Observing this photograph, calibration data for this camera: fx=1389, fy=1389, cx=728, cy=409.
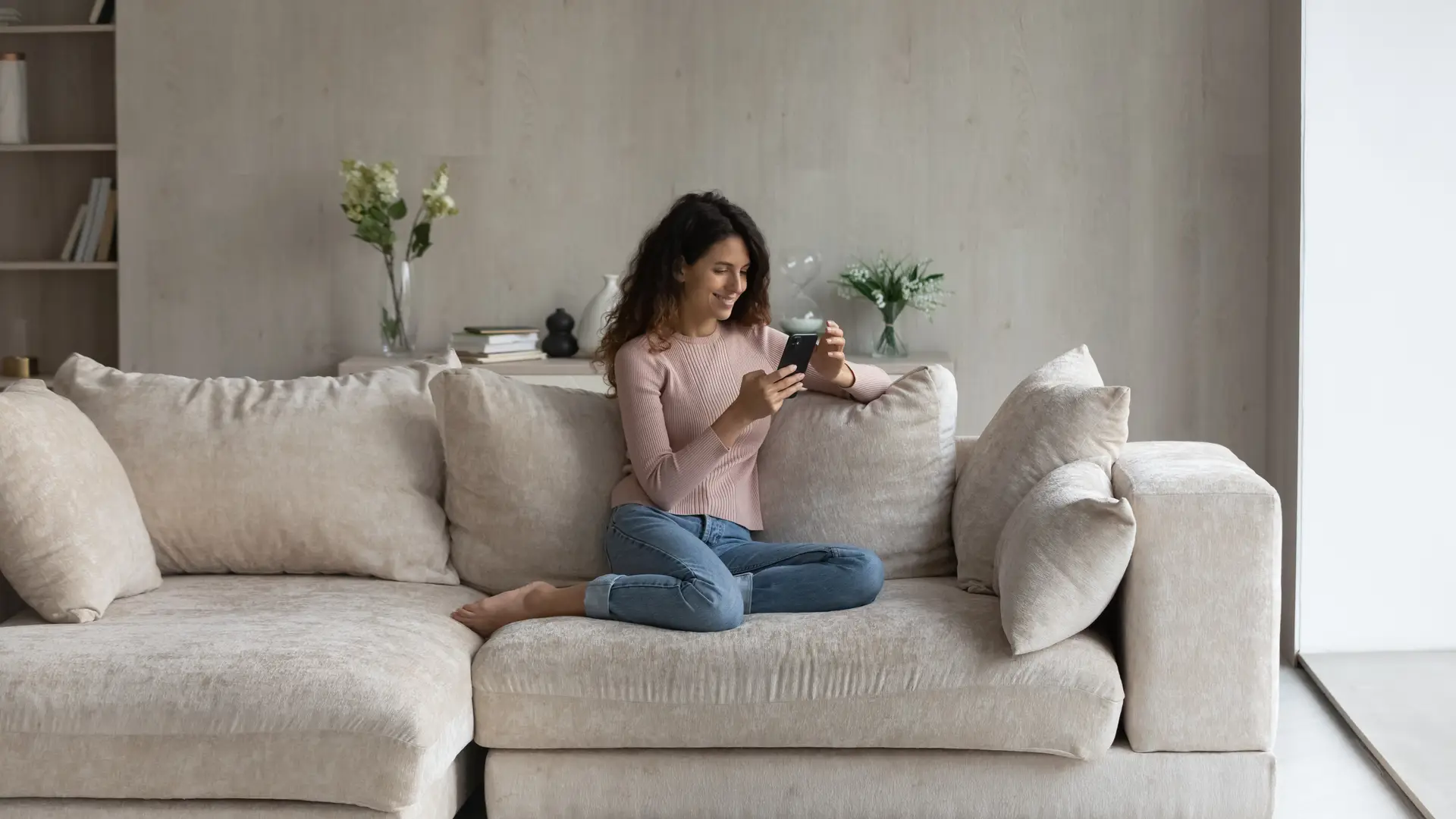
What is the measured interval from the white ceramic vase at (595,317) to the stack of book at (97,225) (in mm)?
1605

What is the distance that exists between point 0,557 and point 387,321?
199 centimetres

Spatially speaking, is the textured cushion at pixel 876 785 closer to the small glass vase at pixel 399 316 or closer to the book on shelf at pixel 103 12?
the small glass vase at pixel 399 316

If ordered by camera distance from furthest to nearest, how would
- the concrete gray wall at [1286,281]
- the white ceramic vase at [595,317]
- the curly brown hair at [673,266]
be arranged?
the white ceramic vase at [595,317], the concrete gray wall at [1286,281], the curly brown hair at [673,266]

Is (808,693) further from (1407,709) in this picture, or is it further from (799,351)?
(1407,709)

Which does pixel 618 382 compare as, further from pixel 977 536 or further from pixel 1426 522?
pixel 1426 522

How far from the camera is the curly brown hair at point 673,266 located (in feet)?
9.21

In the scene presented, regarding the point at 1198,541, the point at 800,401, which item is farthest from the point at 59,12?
the point at 1198,541

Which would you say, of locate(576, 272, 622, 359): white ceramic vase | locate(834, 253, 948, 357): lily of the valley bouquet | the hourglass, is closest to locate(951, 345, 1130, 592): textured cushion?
locate(834, 253, 948, 357): lily of the valley bouquet

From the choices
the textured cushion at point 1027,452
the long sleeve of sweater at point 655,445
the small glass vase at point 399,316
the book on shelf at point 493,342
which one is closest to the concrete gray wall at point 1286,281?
the textured cushion at point 1027,452

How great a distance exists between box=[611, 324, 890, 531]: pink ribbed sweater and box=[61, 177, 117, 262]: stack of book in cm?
254

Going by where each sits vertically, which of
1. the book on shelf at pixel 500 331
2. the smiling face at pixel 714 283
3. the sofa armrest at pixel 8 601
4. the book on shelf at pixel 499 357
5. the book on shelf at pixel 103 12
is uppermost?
the book on shelf at pixel 103 12

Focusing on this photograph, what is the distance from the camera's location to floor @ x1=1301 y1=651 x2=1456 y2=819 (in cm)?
265

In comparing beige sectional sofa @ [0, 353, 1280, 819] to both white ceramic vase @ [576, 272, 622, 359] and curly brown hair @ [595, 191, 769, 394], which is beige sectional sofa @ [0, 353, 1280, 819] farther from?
white ceramic vase @ [576, 272, 622, 359]

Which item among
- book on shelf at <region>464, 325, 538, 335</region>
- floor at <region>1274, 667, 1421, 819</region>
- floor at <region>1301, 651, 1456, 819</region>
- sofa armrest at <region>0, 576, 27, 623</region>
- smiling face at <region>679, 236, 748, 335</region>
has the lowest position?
floor at <region>1274, 667, 1421, 819</region>
